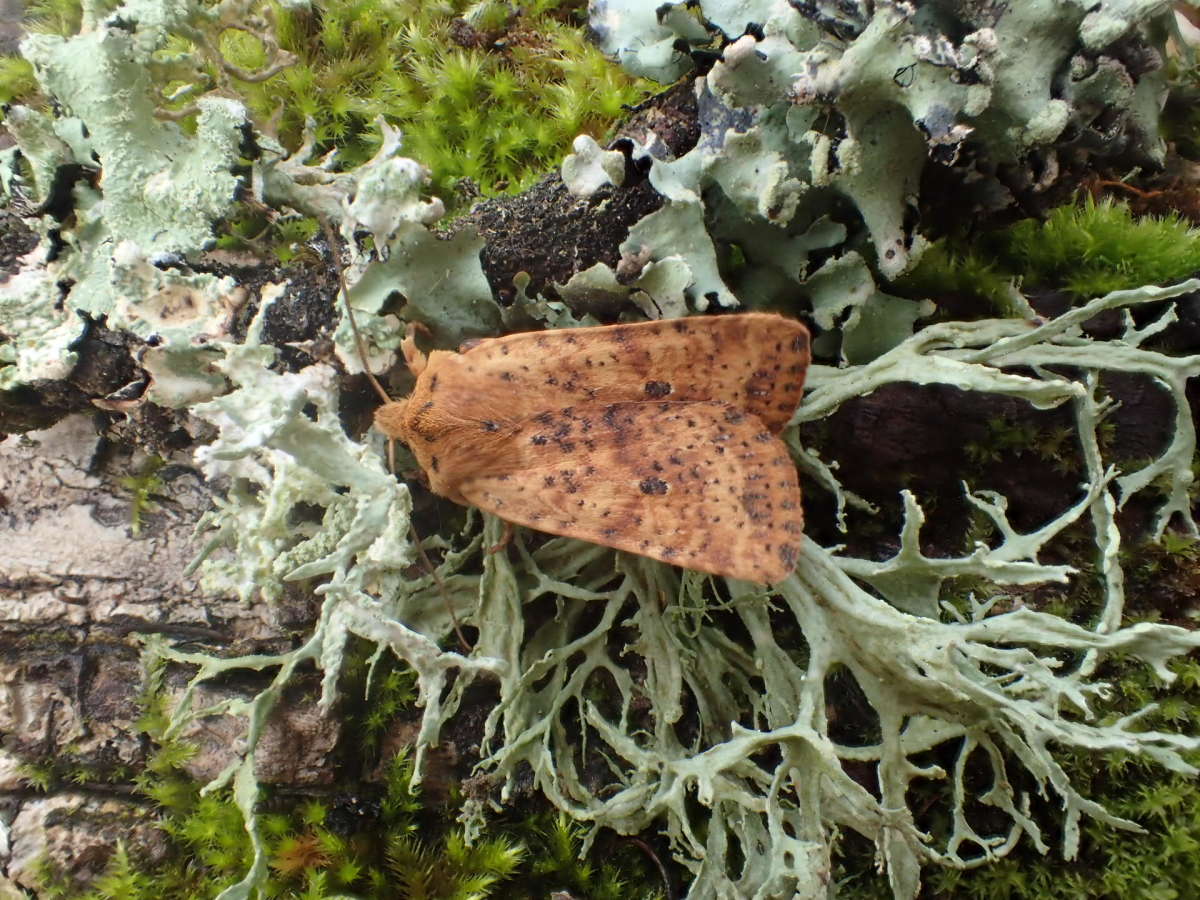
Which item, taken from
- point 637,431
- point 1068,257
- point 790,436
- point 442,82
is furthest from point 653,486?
point 442,82


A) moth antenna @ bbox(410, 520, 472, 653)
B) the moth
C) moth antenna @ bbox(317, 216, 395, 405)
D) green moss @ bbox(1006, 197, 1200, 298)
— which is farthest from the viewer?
green moss @ bbox(1006, 197, 1200, 298)

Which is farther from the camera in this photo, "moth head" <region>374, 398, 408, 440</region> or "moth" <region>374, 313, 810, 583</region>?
"moth head" <region>374, 398, 408, 440</region>

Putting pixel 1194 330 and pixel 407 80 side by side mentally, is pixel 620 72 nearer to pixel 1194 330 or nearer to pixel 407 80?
pixel 407 80

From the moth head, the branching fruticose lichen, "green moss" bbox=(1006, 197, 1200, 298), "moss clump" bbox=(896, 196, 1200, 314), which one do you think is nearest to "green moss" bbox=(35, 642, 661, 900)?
the branching fruticose lichen

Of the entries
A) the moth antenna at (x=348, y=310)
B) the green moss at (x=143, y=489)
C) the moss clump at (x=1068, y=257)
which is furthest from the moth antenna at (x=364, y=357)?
the moss clump at (x=1068, y=257)

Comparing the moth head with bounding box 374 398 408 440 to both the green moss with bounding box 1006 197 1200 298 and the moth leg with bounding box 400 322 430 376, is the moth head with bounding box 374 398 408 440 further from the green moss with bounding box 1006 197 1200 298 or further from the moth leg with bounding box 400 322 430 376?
the green moss with bounding box 1006 197 1200 298

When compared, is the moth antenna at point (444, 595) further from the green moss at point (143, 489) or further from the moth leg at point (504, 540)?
the green moss at point (143, 489)

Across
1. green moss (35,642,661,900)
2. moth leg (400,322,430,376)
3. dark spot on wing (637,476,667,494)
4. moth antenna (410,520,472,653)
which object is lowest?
green moss (35,642,661,900)

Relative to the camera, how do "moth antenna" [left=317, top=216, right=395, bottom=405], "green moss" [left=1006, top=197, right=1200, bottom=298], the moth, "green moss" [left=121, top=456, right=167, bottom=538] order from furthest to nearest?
1. "green moss" [left=121, top=456, right=167, bottom=538]
2. "green moss" [left=1006, top=197, right=1200, bottom=298]
3. "moth antenna" [left=317, top=216, right=395, bottom=405]
4. the moth
